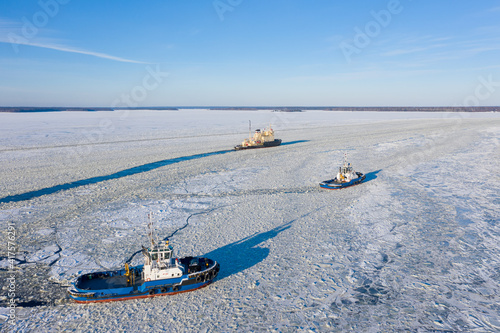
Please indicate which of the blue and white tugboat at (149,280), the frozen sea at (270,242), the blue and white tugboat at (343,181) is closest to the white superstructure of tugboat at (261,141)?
the frozen sea at (270,242)

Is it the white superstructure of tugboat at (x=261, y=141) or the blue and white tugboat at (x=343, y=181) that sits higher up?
the white superstructure of tugboat at (x=261, y=141)

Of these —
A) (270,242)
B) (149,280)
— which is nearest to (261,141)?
(270,242)

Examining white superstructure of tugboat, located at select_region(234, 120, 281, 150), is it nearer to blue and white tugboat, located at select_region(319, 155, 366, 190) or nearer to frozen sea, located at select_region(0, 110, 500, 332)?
frozen sea, located at select_region(0, 110, 500, 332)

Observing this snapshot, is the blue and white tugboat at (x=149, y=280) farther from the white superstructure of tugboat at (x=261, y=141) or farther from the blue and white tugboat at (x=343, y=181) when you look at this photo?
the white superstructure of tugboat at (x=261, y=141)

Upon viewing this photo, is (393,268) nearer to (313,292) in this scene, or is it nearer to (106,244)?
(313,292)

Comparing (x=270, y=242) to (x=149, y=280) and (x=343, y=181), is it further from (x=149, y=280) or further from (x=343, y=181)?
(x=343, y=181)

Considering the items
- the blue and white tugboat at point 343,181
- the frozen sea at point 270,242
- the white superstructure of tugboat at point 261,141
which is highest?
the white superstructure of tugboat at point 261,141
